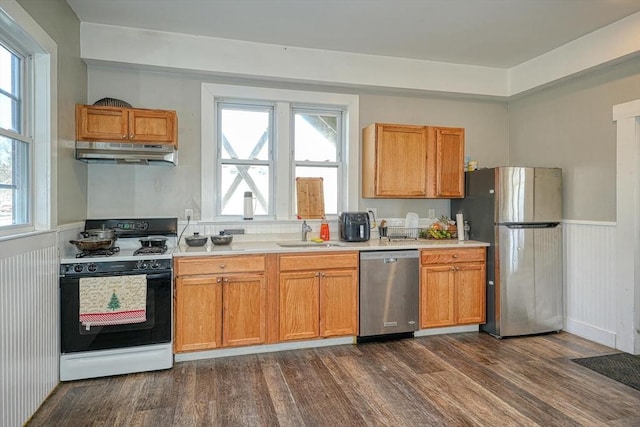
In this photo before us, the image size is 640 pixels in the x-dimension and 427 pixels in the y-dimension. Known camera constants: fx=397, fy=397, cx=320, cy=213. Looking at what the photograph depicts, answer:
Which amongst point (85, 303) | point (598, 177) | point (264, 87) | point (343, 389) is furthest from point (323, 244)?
point (598, 177)

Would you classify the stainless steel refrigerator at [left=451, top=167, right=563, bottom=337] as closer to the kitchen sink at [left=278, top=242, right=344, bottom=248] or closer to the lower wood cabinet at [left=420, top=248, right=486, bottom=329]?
the lower wood cabinet at [left=420, top=248, right=486, bottom=329]

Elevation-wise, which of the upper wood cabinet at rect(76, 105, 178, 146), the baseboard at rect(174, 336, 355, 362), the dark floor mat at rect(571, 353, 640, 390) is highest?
the upper wood cabinet at rect(76, 105, 178, 146)

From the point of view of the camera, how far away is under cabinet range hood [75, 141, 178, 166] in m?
3.18

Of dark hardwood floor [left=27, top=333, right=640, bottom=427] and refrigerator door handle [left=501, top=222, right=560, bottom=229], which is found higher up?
refrigerator door handle [left=501, top=222, right=560, bottom=229]

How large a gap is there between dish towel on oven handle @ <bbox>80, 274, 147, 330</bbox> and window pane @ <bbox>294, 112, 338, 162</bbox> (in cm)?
205

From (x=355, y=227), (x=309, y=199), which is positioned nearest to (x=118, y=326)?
(x=309, y=199)

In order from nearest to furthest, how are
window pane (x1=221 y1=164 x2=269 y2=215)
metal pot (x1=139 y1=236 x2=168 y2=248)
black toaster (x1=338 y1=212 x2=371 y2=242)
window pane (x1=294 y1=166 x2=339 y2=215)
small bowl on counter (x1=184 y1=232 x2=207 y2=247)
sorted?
metal pot (x1=139 y1=236 x2=168 y2=248)
small bowl on counter (x1=184 y1=232 x2=207 y2=247)
black toaster (x1=338 y1=212 x2=371 y2=242)
window pane (x1=221 y1=164 x2=269 y2=215)
window pane (x1=294 y1=166 x2=339 y2=215)

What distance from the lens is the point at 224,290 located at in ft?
10.7

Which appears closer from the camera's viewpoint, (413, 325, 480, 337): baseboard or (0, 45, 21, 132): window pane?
(0, 45, 21, 132): window pane

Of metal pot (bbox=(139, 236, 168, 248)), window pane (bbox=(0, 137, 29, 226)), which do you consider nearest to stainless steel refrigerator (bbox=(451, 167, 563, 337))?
metal pot (bbox=(139, 236, 168, 248))

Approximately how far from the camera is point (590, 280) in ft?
12.4

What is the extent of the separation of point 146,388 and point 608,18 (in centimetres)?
462

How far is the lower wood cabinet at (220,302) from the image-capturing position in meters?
3.18

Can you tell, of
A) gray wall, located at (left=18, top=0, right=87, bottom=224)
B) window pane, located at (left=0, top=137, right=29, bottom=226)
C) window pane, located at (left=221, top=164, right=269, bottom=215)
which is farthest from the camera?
window pane, located at (left=221, top=164, right=269, bottom=215)
